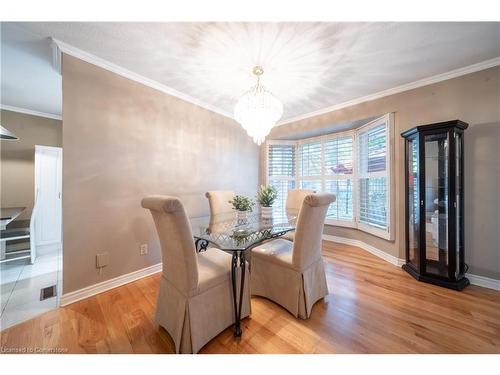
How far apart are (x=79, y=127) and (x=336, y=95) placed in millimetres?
3190

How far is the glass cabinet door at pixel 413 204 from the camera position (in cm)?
228

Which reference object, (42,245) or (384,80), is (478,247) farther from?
(42,245)

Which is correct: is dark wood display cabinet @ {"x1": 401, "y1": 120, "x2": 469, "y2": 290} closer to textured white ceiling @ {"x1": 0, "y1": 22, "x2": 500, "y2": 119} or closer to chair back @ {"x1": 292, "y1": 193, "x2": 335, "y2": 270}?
textured white ceiling @ {"x1": 0, "y1": 22, "x2": 500, "y2": 119}

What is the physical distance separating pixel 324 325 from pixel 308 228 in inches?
30.3

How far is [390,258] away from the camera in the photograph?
265 cm

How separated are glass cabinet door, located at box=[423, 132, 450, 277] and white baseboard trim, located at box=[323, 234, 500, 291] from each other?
0.33 m

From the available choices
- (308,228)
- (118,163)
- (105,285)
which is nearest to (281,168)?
(308,228)

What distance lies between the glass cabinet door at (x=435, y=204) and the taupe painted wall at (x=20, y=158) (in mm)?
5931

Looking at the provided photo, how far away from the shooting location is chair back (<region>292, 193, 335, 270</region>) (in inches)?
57.1

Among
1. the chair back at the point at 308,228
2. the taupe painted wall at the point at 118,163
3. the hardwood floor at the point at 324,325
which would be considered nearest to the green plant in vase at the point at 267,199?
the chair back at the point at 308,228

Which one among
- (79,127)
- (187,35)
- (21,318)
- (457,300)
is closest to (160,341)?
(21,318)

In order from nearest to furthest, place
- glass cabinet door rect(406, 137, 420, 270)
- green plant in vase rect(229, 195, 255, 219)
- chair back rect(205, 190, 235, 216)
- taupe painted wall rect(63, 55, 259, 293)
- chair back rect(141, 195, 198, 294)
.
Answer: chair back rect(141, 195, 198, 294) < taupe painted wall rect(63, 55, 259, 293) < green plant in vase rect(229, 195, 255, 219) < glass cabinet door rect(406, 137, 420, 270) < chair back rect(205, 190, 235, 216)

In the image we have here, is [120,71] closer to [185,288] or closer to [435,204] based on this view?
[185,288]

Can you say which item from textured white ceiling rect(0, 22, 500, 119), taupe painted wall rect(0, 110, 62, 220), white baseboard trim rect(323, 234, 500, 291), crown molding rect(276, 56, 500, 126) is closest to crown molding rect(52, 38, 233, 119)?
textured white ceiling rect(0, 22, 500, 119)
